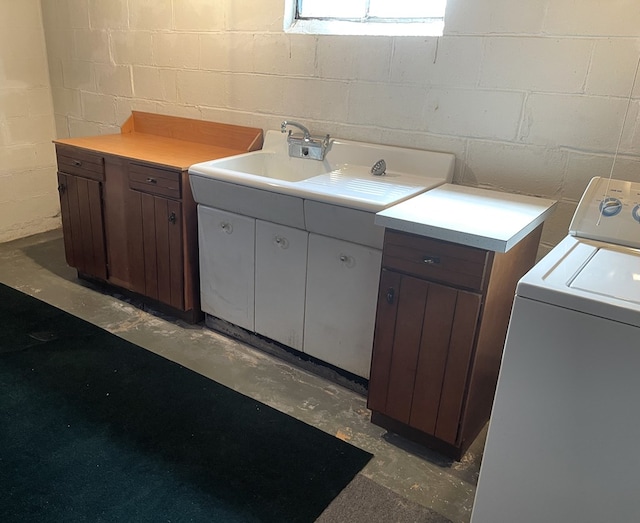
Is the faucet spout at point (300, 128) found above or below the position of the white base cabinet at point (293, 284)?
above

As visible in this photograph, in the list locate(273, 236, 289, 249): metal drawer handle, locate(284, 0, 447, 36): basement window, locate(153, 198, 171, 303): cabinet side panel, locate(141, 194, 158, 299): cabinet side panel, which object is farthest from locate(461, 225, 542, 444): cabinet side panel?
locate(141, 194, 158, 299): cabinet side panel

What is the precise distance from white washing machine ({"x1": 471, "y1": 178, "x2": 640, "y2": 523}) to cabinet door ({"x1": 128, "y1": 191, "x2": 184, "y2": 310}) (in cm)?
179

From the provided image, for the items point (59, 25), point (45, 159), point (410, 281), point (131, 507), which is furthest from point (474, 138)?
point (45, 159)

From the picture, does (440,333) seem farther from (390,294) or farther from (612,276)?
(612,276)

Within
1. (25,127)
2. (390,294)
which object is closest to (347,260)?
(390,294)

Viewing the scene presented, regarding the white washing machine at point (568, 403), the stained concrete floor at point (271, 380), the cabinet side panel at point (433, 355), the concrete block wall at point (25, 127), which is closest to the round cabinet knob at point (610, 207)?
the white washing machine at point (568, 403)

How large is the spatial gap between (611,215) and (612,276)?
390 millimetres

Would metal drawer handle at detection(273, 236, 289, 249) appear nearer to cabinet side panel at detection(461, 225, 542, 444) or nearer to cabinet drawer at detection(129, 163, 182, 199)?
cabinet drawer at detection(129, 163, 182, 199)

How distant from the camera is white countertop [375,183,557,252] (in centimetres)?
162

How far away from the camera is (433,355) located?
182 cm

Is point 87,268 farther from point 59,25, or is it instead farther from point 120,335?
point 59,25

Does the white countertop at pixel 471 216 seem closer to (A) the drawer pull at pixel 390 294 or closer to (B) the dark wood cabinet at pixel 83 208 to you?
(A) the drawer pull at pixel 390 294

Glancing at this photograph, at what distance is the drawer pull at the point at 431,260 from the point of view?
1.72 meters

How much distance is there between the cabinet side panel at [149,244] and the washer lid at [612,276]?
203cm
